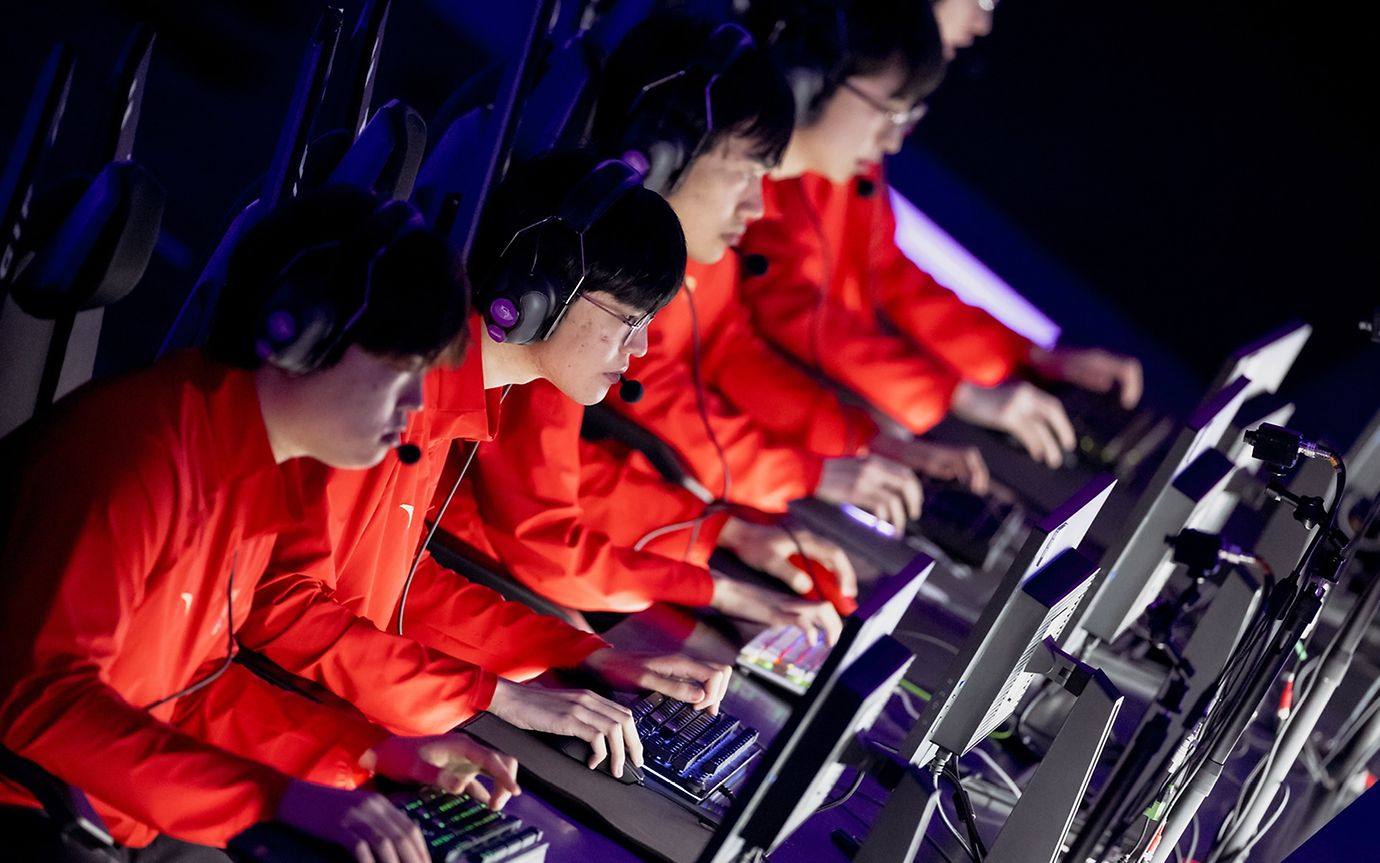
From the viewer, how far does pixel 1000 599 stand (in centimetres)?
121

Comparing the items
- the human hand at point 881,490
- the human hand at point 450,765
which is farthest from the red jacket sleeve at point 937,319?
the human hand at point 450,765

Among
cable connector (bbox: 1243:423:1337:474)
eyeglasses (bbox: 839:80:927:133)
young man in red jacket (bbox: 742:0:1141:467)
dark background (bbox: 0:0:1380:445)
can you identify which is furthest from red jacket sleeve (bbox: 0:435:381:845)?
dark background (bbox: 0:0:1380:445)

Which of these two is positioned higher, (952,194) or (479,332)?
(952,194)

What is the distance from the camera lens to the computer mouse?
4.71 feet

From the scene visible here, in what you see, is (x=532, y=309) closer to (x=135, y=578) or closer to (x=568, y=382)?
(x=568, y=382)

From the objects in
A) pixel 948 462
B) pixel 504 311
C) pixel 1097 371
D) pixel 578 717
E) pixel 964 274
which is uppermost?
pixel 964 274

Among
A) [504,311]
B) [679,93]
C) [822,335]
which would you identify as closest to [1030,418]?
[822,335]

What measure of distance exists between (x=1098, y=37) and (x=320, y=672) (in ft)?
11.0

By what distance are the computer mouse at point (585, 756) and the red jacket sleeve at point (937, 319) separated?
1.74 meters

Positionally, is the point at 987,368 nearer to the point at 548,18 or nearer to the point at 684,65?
the point at 684,65

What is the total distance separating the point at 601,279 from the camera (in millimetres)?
1512

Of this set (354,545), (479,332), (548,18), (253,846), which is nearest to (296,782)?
(253,846)

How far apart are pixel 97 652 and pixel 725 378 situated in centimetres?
163

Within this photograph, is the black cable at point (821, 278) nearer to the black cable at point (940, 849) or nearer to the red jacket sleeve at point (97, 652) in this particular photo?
the black cable at point (940, 849)
